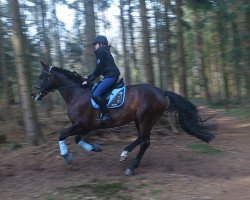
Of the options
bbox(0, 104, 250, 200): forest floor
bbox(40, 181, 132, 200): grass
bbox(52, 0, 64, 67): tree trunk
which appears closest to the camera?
bbox(40, 181, 132, 200): grass

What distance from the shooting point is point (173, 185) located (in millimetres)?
7980

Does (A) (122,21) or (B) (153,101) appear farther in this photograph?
(A) (122,21)

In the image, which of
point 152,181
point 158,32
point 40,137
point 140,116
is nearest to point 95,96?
point 140,116

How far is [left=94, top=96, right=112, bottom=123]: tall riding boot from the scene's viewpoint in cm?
916

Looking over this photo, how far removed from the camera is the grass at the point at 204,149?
10957 mm

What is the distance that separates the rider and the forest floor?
1.55m

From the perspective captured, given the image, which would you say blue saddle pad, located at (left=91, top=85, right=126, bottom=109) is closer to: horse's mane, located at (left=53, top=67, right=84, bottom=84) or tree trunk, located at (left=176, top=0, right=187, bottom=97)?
horse's mane, located at (left=53, top=67, right=84, bottom=84)

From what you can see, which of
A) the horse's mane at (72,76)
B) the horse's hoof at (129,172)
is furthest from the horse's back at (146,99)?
the horse's hoof at (129,172)

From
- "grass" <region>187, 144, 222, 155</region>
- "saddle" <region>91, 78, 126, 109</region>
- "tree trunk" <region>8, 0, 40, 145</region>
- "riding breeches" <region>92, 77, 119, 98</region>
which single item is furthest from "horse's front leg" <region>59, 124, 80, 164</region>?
"grass" <region>187, 144, 222, 155</region>

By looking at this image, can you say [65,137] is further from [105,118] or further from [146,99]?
[146,99]

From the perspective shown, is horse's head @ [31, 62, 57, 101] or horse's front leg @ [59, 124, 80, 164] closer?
horse's front leg @ [59, 124, 80, 164]

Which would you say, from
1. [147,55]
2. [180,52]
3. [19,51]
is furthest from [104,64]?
[180,52]

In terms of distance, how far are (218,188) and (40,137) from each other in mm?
5880

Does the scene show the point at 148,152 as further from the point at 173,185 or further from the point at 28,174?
the point at 28,174
